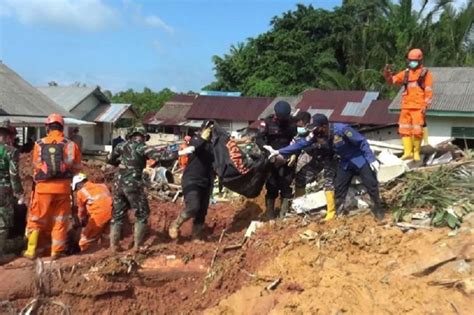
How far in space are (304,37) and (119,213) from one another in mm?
37118

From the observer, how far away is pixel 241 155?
797 centimetres

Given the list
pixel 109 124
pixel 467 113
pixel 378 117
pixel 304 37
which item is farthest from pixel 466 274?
pixel 304 37

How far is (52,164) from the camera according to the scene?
23.0 ft

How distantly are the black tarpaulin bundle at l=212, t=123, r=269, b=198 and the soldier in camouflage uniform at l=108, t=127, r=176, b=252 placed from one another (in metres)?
0.85

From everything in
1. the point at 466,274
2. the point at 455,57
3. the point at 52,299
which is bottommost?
the point at 52,299

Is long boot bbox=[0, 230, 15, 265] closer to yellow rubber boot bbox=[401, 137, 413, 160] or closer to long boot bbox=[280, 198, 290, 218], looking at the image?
long boot bbox=[280, 198, 290, 218]

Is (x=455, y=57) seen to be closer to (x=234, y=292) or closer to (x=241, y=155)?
(x=241, y=155)

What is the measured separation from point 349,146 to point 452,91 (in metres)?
14.5

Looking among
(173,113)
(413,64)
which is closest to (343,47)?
(173,113)

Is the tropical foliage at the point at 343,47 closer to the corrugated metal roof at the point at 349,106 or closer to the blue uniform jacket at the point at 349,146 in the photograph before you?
the corrugated metal roof at the point at 349,106

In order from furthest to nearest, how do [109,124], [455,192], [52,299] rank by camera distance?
[109,124] → [455,192] → [52,299]

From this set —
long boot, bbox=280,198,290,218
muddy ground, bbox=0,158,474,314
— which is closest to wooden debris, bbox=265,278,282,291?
muddy ground, bbox=0,158,474,314

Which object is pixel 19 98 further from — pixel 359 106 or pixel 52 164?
pixel 52 164

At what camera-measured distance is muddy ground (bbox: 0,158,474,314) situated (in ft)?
18.4
